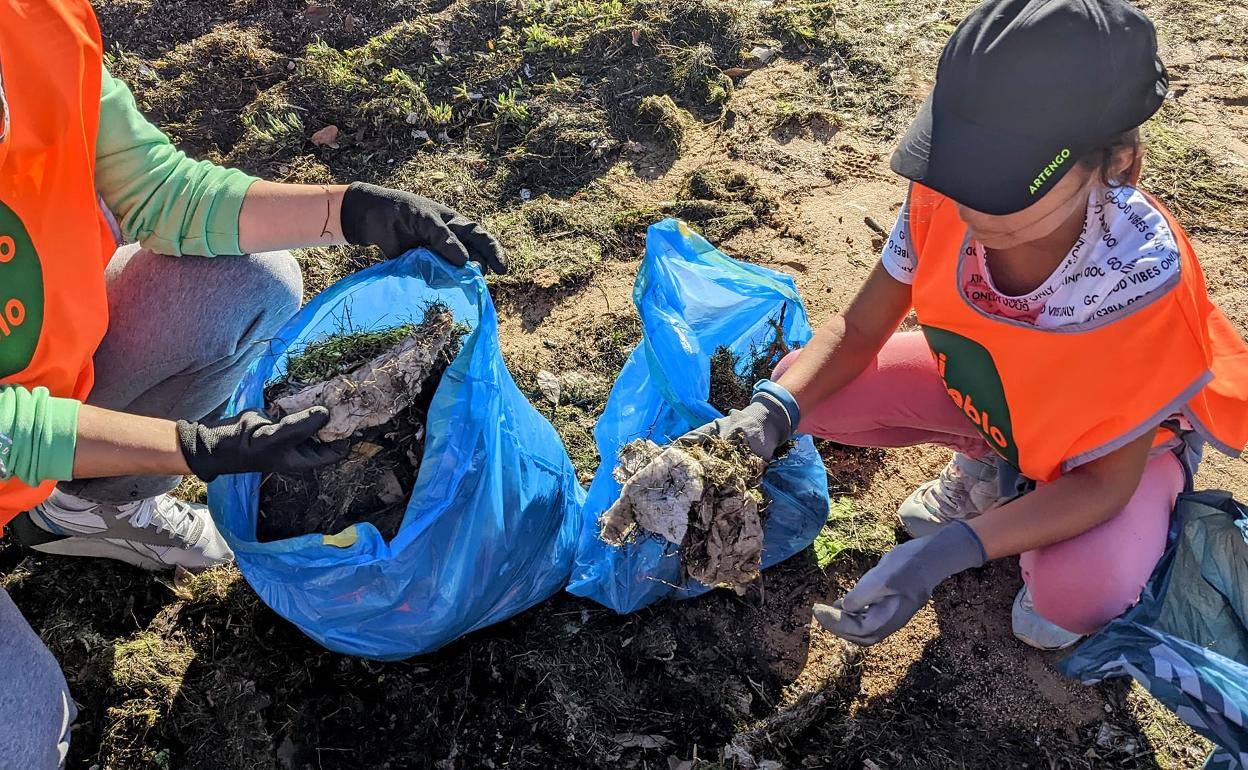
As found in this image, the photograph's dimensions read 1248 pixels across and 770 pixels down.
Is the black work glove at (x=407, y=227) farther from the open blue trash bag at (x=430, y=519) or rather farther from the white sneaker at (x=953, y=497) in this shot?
the white sneaker at (x=953, y=497)

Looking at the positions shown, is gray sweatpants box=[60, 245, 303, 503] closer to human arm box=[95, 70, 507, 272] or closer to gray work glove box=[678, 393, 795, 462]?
human arm box=[95, 70, 507, 272]

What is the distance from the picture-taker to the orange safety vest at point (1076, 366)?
1.35 m

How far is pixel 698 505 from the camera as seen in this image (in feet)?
4.87

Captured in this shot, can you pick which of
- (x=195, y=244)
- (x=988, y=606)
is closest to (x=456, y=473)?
(x=195, y=244)

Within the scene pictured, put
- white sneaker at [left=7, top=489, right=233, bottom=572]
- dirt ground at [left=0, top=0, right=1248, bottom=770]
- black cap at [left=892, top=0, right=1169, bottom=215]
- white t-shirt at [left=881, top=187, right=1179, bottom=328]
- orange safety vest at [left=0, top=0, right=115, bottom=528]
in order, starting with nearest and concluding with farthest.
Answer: black cap at [left=892, top=0, right=1169, bottom=215], white t-shirt at [left=881, top=187, right=1179, bottom=328], orange safety vest at [left=0, top=0, right=115, bottom=528], dirt ground at [left=0, top=0, right=1248, bottom=770], white sneaker at [left=7, top=489, right=233, bottom=572]

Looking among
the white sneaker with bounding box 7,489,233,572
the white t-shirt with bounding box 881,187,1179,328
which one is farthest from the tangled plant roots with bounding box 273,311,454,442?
the white t-shirt with bounding box 881,187,1179,328

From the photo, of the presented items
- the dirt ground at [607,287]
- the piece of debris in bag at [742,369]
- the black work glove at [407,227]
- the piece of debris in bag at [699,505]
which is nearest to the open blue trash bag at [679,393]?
the piece of debris in bag at [742,369]

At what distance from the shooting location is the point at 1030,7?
1.14m

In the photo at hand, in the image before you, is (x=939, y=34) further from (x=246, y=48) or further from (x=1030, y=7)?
(x=246, y=48)

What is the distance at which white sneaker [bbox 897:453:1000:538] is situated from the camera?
2.00m

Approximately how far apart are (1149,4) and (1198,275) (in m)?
2.61

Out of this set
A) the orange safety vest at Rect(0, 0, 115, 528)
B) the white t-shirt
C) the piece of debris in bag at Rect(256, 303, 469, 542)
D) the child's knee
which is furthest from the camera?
the piece of debris in bag at Rect(256, 303, 469, 542)

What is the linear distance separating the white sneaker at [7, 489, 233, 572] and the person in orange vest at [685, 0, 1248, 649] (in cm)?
135

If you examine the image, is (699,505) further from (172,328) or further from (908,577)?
(172,328)
